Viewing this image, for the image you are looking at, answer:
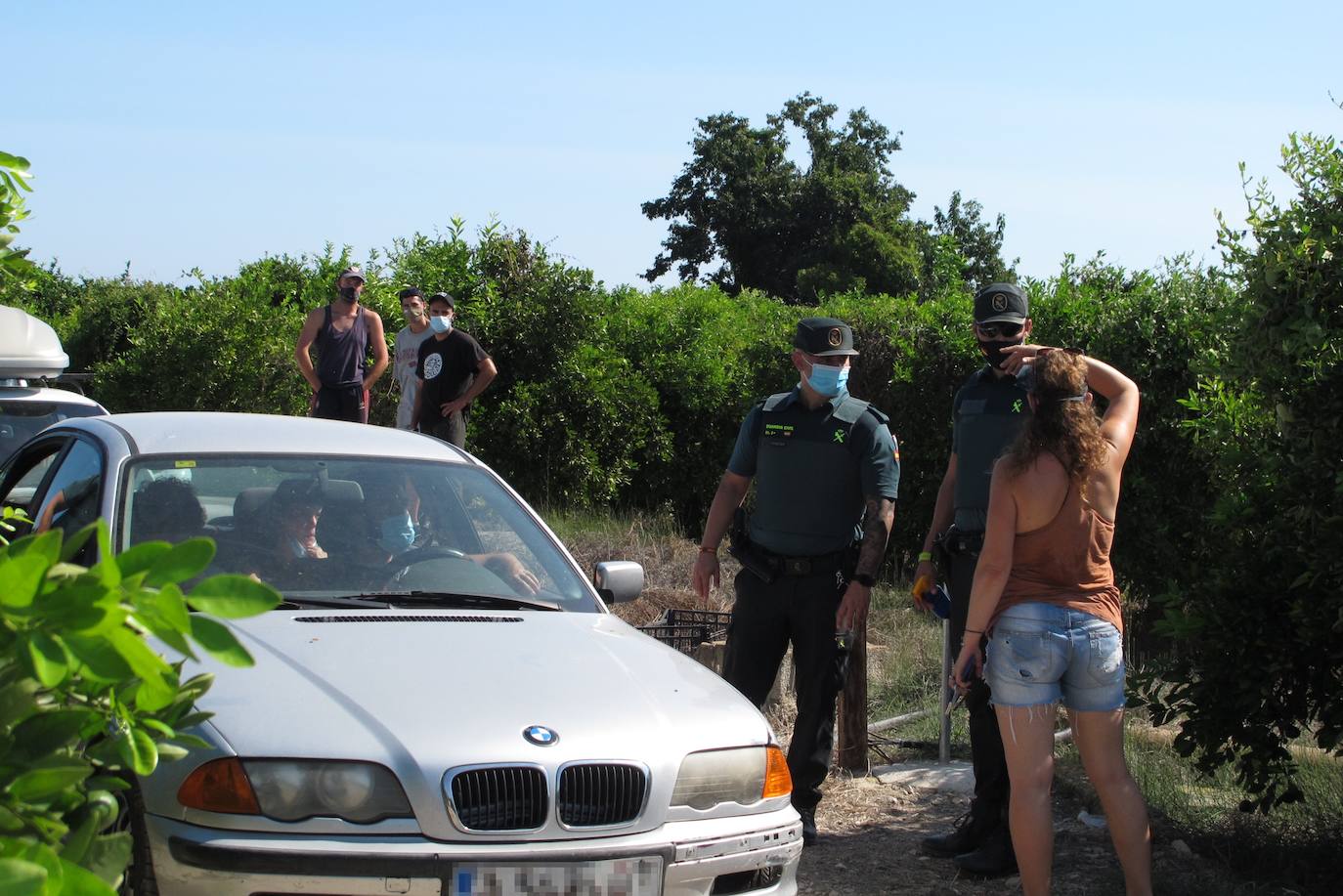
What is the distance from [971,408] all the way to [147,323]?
12.8 metres

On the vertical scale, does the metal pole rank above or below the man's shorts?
below

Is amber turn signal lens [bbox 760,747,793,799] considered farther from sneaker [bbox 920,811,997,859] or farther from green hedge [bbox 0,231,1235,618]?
green hedge [bbox 0,231,1235,618]

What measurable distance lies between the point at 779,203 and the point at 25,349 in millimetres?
44211

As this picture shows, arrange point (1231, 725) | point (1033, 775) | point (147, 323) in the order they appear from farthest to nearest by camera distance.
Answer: point (147, 323)
point (1231, 725)
point (1033, 775)

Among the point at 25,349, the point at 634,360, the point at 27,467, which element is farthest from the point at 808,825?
the point at 634,360

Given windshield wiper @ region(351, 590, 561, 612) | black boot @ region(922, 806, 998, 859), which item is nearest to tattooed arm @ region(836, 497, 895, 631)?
black boot @ region(922, 806, 998, 859)

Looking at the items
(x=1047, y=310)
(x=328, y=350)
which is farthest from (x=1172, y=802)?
(x=328, y=350)

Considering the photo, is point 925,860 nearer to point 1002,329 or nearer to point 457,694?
point 1002,329

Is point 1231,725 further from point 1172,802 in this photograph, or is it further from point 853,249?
point 853,249

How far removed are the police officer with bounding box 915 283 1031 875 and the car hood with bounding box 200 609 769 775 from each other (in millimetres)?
1260

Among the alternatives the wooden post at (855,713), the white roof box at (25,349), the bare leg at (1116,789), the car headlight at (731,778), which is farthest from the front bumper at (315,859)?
the white roof box at (25,349)

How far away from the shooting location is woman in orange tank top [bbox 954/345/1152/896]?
13.9 feet

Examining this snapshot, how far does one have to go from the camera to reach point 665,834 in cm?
351

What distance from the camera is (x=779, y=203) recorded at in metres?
50.9
